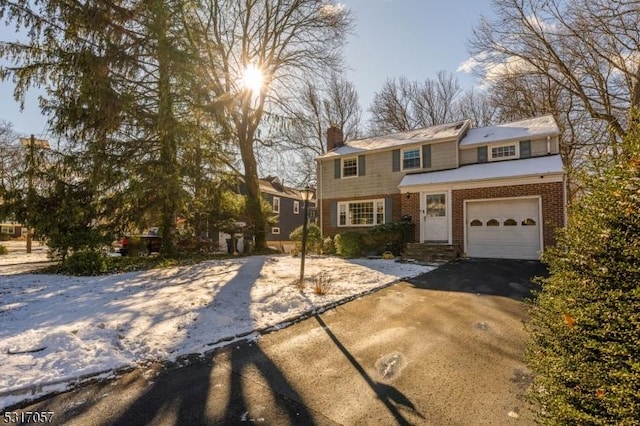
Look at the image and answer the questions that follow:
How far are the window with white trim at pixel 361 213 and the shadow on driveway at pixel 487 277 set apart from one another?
5.32 metres

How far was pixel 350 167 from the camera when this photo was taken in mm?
17812

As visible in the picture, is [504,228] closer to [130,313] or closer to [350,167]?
[350,167]

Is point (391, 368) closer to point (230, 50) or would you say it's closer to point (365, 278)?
point (365, 278)

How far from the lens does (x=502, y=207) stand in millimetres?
12492

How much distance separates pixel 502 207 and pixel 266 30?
14058 millimetres

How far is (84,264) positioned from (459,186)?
42.0ft

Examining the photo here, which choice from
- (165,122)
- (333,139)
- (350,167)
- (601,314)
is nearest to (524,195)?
(350,167)

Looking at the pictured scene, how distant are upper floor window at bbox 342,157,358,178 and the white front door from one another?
15.3 feet

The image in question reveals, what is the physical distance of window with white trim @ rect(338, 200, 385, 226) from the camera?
16453mm

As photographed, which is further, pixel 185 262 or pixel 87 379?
pixel 185 262

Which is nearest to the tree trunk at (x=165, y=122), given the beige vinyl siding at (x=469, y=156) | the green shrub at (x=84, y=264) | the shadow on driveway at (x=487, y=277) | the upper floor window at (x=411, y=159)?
the green shrub at (x=84, y=264)

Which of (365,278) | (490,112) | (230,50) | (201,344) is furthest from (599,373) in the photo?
(490,112)

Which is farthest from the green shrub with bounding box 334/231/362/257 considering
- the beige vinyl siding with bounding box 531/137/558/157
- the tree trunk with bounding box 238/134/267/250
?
the beige vinyl siding with bounding box 531/137/558/157

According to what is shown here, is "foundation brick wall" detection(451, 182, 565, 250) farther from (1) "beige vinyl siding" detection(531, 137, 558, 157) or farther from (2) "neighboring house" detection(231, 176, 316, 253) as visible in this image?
(2) "neighboring house" detection(231, 176, 316, 253)
